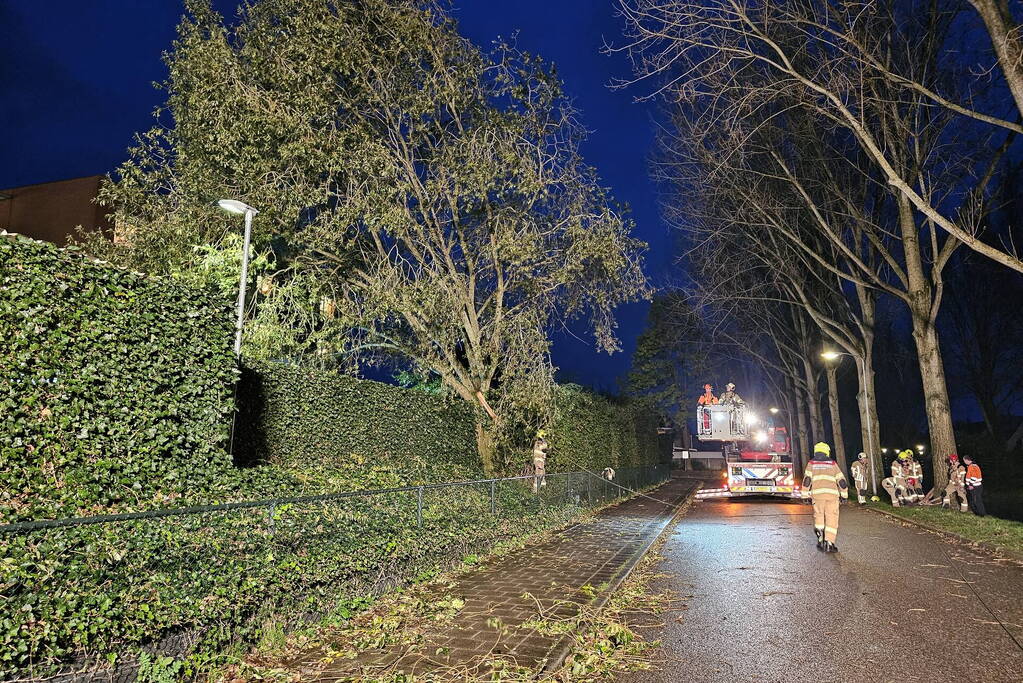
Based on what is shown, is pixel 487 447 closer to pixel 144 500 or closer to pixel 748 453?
pixel 748 453

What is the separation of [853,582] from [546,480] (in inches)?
312

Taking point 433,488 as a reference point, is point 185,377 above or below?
above

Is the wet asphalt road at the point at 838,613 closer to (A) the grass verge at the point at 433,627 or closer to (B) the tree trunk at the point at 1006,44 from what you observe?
(A) the grass verge at the point at 433,627

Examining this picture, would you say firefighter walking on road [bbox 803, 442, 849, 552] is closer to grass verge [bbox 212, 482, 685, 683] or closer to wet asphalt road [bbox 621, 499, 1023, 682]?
wet asphalt road [bbox 621, 499, 1023, 682]

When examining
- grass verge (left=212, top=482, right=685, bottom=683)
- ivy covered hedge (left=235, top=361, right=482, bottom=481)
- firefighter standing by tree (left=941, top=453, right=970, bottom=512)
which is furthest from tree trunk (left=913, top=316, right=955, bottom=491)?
grass verge (left=212, top=482, right=685, bottom=683)

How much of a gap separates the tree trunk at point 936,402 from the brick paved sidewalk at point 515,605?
9693 millimetres

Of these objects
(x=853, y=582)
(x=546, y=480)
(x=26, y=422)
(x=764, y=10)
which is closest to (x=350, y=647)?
(x=26, y=422)

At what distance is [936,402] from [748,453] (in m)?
7.20

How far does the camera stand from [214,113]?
14758mm

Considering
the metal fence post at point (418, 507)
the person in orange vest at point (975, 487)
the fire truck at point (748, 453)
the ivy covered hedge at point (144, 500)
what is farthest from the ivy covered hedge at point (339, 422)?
the person in orange vest at point (975, 487)

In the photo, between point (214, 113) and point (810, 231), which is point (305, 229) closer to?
point (214, 113)

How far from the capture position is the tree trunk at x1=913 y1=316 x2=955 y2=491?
1881 cm

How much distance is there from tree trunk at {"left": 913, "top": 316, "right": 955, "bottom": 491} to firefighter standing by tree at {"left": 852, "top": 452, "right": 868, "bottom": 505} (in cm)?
378

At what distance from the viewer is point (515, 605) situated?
7.63 metres
